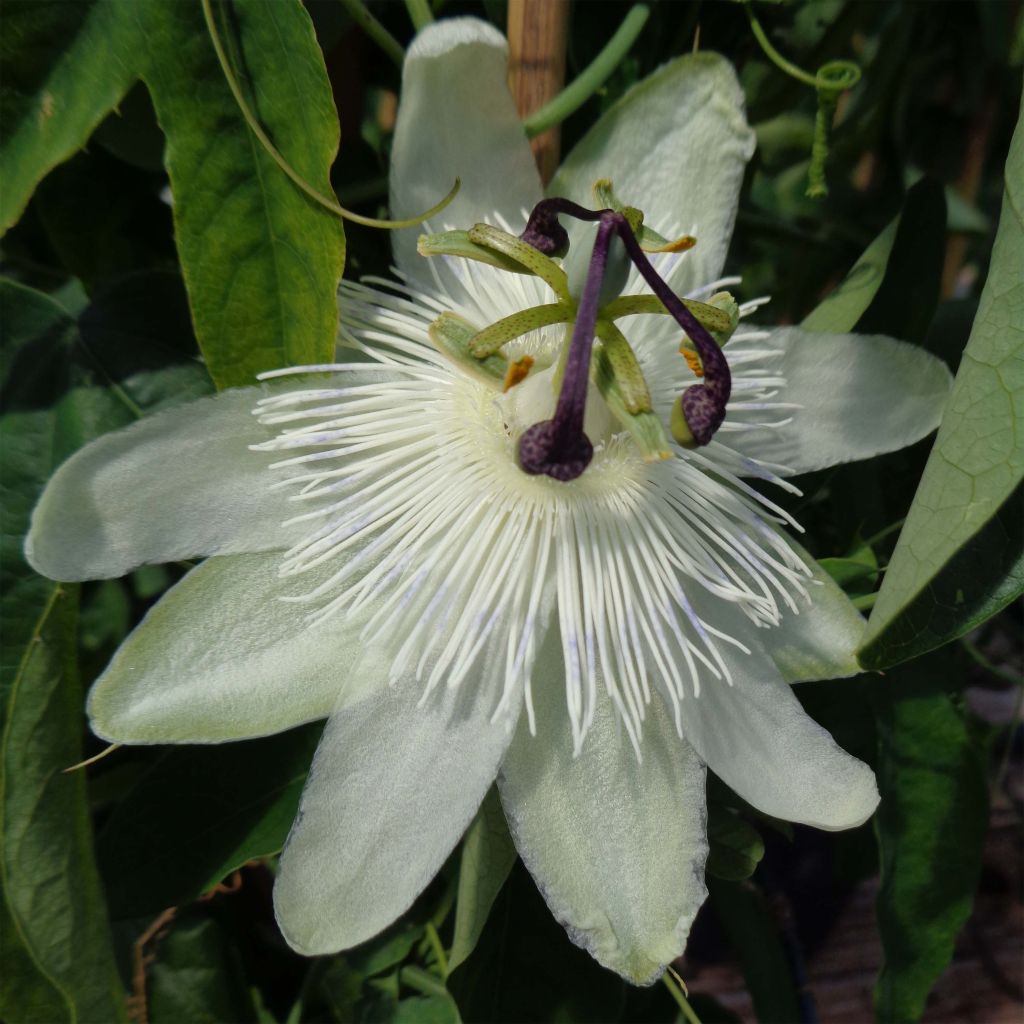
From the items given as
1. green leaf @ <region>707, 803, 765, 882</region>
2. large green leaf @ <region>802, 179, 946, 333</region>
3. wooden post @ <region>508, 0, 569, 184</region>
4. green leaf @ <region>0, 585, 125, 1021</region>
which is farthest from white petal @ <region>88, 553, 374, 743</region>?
large green leaf @ <region>802, 179, 946, 333</region>

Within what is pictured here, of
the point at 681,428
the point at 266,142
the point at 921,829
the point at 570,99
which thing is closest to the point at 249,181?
the point at 266,142

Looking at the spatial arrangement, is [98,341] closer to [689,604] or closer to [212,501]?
[212,501]

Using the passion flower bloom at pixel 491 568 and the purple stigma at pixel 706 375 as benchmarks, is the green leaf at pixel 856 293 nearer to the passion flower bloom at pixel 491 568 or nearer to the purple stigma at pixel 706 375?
the passion flower bloom at pixel 491 568

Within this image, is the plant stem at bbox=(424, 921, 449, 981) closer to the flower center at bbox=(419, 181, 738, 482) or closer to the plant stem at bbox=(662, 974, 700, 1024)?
the plant stem at bbox=(662, 974, 700, 1024)

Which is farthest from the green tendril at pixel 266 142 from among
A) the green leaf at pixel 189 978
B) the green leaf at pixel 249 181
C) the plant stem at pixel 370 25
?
the green leaf at pixel 189 978

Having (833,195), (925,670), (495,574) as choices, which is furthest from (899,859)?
(833,195)

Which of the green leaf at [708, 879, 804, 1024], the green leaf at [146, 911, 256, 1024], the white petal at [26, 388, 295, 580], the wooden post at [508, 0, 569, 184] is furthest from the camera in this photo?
the green leaf at [708, 879, 804, 1024]
